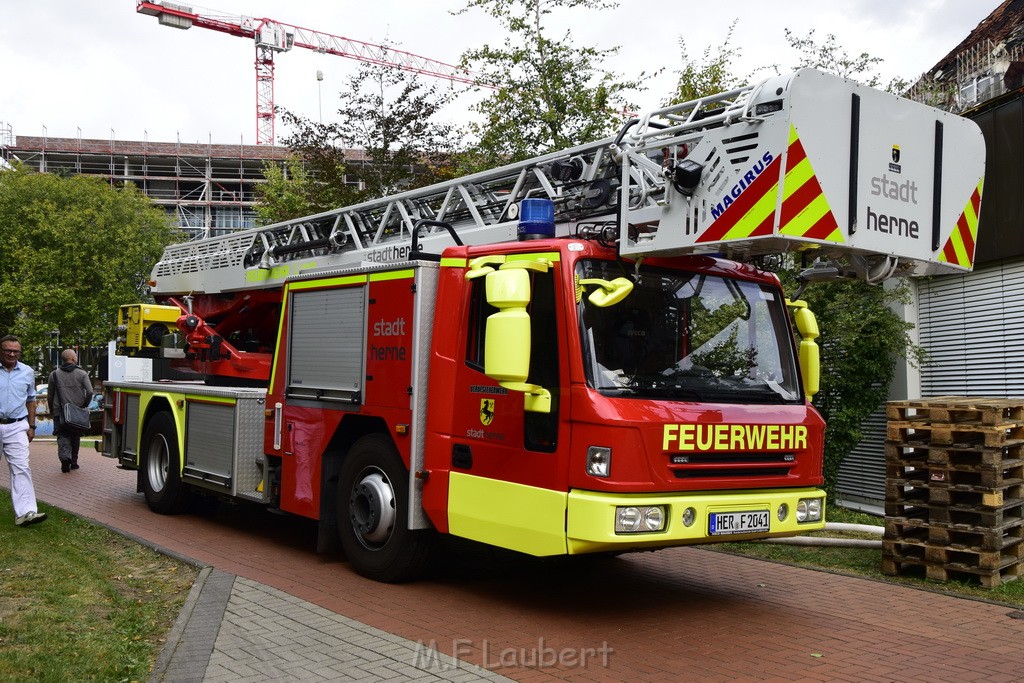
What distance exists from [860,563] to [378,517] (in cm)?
431

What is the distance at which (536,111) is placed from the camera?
14.8 m

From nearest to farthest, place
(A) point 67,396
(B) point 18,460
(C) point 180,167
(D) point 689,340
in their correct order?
(D) point 689,340, (B) point 18,460, (A) point 67,396, (C) point 180,167

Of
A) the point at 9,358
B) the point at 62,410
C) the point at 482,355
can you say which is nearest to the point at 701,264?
the point at 482,355

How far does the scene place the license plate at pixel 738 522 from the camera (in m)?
6.22

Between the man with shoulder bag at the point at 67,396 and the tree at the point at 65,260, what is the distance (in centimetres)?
1975

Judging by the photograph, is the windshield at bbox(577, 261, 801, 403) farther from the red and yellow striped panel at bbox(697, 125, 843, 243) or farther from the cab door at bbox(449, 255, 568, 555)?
the red and yellow striped panel at bbox(697, 125, 843, 243)

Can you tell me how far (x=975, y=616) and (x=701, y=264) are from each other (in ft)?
10.3

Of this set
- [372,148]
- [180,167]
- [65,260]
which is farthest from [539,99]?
[180,167]

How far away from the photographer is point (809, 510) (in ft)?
22.3

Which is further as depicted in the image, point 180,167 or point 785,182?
point 180,167

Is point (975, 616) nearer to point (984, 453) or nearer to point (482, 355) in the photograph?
point (984, 453)

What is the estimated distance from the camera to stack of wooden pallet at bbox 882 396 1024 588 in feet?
24.6

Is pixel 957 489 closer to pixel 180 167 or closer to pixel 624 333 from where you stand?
pixel 624 333

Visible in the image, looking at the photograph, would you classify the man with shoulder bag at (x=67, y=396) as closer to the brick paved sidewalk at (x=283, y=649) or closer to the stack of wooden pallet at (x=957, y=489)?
the brick paved sidewalk at (x=283, y=649)
